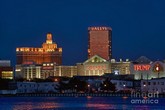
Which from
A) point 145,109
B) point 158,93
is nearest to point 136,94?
point 158,93

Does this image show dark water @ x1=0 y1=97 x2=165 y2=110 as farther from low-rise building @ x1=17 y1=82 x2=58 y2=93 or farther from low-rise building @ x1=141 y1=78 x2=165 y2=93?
low-rise building @ x1=17 y1=82 x2=58 y2=93

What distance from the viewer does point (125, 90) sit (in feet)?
549

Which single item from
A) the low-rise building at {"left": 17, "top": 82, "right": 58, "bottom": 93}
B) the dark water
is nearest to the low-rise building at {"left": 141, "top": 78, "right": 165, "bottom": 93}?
the low-rise building at {"left": 17, "top": 82, "right": 58, "bottom": 93}

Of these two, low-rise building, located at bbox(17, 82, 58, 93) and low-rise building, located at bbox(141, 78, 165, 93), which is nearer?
low-rise building, located at bbox(141, 78, 165, 93)

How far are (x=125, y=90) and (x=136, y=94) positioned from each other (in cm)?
1891

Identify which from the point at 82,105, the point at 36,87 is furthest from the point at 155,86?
the point at 82,105

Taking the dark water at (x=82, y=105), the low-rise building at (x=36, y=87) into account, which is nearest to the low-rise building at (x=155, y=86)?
the low-rise building at (x=36, y=87)

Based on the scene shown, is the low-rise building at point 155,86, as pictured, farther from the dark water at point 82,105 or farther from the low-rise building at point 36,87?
the dark water at point 82,105

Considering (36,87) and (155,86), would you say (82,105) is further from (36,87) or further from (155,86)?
(36,87)

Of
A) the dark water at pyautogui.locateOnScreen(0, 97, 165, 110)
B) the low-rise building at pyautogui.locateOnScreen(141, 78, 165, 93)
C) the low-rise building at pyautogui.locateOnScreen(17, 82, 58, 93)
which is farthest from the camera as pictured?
the low-rise building at pyautogui.locateOnScreen(17, 82, 58, 93)

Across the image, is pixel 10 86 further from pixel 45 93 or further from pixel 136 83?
pixel 136 83

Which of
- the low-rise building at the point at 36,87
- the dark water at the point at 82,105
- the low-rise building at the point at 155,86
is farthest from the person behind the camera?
the low-rise building at the point at 36,87

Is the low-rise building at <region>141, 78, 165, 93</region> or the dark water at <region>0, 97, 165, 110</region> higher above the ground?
the low-rise building at <region>141, 78, 165, 93</region>

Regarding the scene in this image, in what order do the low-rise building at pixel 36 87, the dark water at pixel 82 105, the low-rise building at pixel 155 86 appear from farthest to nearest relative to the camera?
1. the low-rise building at pixel 36 87
2. the low-rise building at pixel 155 86
3. the dark water at pixel 82 105
